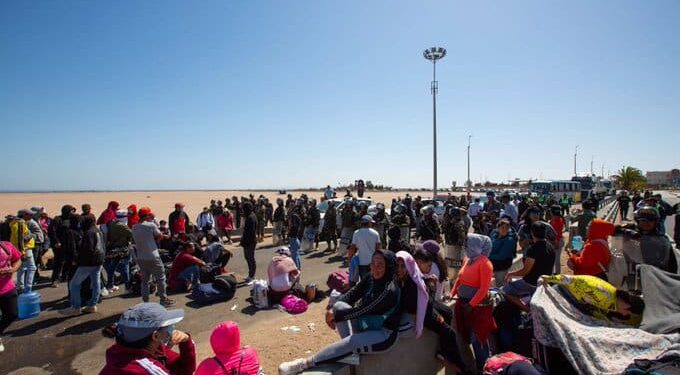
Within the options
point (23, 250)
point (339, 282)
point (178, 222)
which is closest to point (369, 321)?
point (339, 282)

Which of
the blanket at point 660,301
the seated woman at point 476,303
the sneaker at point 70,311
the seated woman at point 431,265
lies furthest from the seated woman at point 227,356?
the sneaker at point 70,311

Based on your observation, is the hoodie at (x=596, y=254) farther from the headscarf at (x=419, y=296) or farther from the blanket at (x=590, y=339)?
the headscarf at (x=419, y=296)

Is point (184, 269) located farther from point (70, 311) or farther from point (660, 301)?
point (660, 301)

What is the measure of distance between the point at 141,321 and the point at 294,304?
4651mm

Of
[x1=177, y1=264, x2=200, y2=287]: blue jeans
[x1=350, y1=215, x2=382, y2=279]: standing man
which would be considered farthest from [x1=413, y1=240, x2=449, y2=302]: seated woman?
[x1=177, y1=264, x2=200, y2=287]: blue jeans

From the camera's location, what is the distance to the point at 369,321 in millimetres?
3324

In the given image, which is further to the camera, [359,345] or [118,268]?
[118,268]

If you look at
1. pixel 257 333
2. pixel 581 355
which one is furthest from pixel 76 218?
pixel 581 355

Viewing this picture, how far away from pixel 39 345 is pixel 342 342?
16.6 feet

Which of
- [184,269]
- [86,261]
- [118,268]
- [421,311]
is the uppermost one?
[421,311]

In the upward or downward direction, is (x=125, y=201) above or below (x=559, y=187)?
below

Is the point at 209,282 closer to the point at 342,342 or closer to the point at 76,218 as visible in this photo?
the point at 76,218

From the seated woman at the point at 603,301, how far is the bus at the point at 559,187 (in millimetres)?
36353

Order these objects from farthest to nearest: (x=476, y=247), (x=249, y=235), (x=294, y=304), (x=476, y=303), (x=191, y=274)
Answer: (x=249, y=235) → (x=191, y=274) → (x=294, y=304) → (x=476, y=247) → (x=476, y=303)
